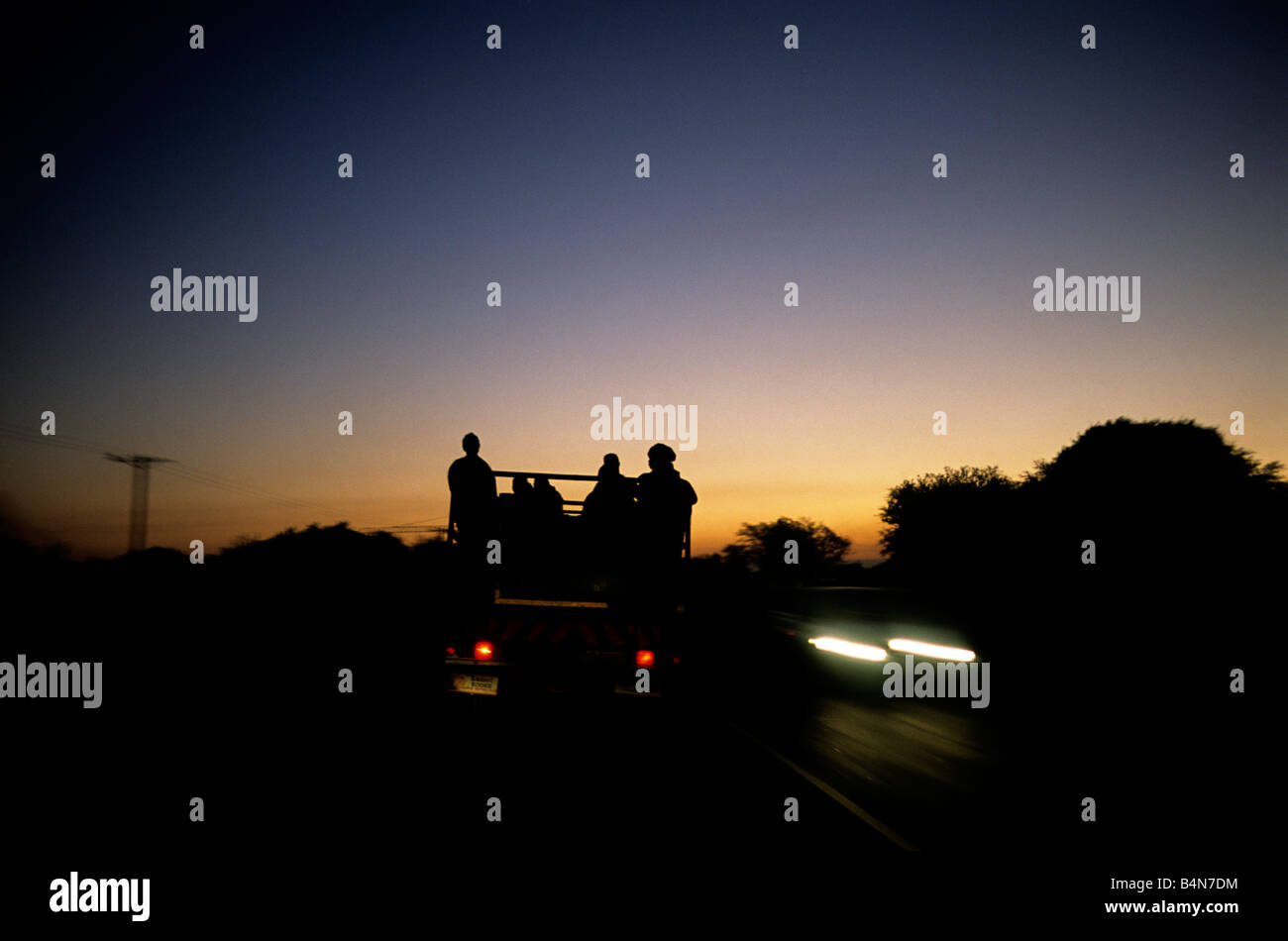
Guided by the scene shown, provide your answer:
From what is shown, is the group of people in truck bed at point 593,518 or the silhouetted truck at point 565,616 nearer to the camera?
the silhouetted truck at point 565,616

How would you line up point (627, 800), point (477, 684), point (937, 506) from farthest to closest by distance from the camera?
1. point (937, 506)
2. point (477, 684)
3. point (627, 800)

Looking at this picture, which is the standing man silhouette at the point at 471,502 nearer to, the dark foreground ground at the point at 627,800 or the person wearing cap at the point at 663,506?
the dark foreground ground at the point at 627,800

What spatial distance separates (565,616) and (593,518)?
131cm

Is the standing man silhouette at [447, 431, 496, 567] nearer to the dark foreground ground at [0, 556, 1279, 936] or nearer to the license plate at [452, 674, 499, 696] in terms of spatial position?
the dark foreground ground at [0, 556, 1279, 936]

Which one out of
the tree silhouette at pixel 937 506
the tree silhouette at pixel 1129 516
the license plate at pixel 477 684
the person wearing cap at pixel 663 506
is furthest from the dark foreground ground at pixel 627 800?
the tree silhouette at pixel 937 506

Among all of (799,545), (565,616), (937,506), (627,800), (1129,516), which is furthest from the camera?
(799,545)

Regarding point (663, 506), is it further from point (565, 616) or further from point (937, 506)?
point (937, 506)

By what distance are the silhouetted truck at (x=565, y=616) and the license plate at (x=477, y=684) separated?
0.03 feet

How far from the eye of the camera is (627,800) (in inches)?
258

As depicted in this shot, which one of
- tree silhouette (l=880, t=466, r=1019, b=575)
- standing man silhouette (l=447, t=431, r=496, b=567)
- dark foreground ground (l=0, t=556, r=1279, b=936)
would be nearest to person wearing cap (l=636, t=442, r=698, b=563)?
dark foreground ground (l=0, t=556, r=1279, b=936)

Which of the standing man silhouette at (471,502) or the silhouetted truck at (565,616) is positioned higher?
the standing man silhouette at (471,502)

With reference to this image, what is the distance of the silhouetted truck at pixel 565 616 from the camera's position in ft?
30.2

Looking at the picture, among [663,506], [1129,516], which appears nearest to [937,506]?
[1129,516]

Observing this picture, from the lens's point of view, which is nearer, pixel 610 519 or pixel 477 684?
pixel 477 684
